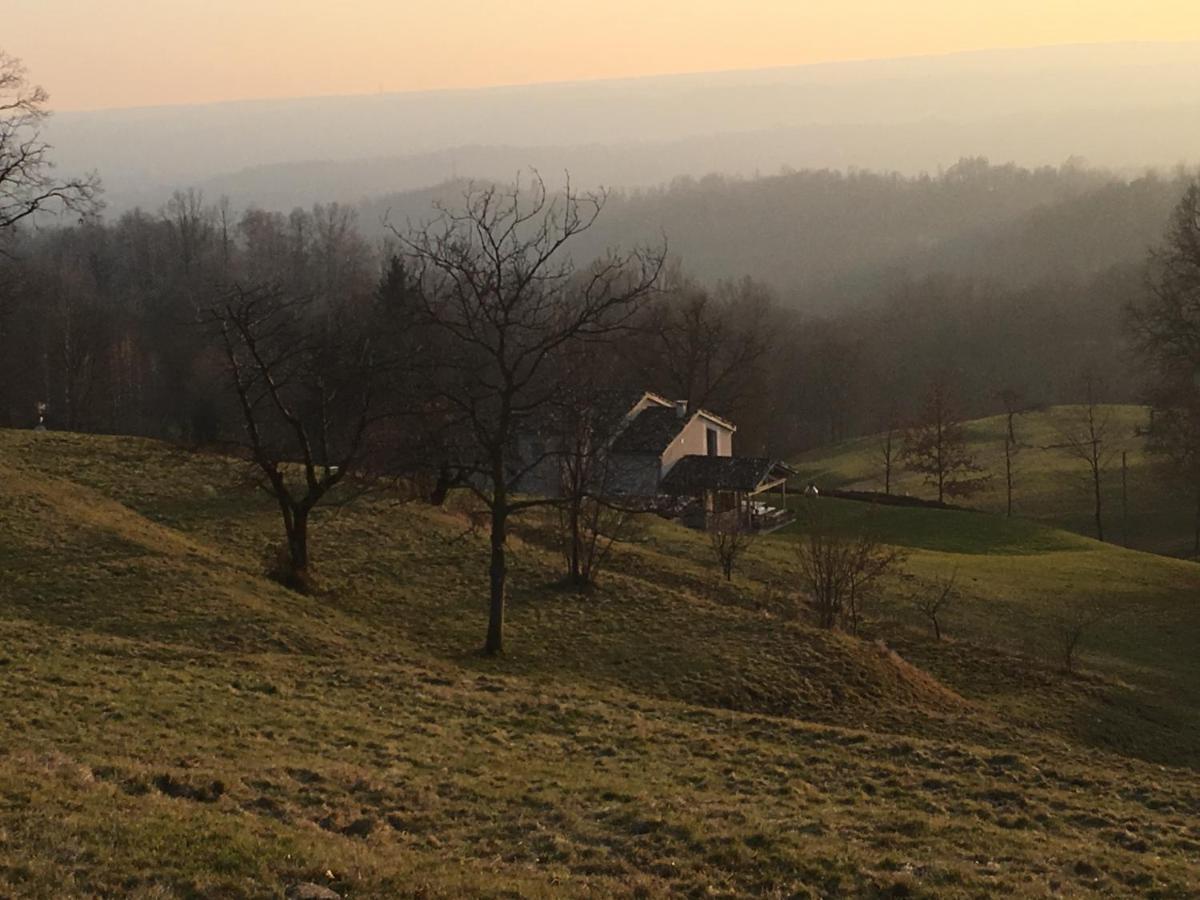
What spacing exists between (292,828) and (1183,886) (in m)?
8.48

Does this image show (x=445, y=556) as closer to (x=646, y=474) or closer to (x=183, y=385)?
(x=646, y=474)

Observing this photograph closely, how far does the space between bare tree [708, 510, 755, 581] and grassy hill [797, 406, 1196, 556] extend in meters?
22.3

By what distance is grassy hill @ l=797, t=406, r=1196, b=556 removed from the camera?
6172 centimetres

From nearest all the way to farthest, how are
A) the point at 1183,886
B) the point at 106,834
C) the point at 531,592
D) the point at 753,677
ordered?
the point at 106,834 < the point at 1183,886 < the point at 753,677 < the point at 531,592

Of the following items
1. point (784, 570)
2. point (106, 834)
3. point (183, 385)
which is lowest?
point (784, 570)

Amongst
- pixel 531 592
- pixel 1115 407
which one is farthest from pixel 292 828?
pixel 1115 407

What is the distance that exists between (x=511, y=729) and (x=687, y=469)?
3800 cm

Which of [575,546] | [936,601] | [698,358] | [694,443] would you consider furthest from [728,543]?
[698,358]

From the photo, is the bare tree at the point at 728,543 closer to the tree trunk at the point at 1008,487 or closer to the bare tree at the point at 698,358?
the bare tree at the point at 698,358

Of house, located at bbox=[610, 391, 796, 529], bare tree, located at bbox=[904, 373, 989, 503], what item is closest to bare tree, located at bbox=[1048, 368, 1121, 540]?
bare tree, located at bbox=[904, 373, 989, 503]

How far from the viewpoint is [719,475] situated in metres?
52.5

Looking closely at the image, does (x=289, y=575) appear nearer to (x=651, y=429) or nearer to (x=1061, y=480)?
(x=651, y=429)

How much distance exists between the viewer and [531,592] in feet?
92.7

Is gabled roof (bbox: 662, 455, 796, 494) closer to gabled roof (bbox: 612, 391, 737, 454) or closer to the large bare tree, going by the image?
gabled roof (bbox: 612, 391, 737, 454)
